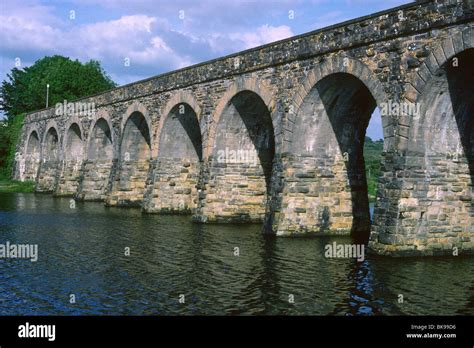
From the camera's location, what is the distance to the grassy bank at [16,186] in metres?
43.8

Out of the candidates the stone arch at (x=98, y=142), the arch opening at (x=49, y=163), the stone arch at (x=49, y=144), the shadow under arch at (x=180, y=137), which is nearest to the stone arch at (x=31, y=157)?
the stone arch at (x=49, y=144)

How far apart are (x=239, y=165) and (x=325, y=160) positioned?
15.4ft

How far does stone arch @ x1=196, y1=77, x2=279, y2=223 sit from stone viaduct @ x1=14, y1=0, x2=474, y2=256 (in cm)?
4

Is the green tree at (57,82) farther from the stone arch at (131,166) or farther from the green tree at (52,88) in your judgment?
the stone arch at (131,166)

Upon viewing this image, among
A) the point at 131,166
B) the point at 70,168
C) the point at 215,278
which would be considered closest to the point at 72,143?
the point at 70,168

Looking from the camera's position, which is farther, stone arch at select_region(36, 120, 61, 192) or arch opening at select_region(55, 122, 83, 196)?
stone arch at select_region(36, 120, 61, 192)

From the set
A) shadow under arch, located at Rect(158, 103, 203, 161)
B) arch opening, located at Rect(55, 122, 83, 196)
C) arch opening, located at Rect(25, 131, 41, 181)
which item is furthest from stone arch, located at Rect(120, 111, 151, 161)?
arch opening, located at Rect(25, 131, 41, 181)

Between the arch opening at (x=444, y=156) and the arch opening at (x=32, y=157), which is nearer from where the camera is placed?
the arch opening at (x=444, y=156)

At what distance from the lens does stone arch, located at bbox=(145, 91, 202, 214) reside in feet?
85.7

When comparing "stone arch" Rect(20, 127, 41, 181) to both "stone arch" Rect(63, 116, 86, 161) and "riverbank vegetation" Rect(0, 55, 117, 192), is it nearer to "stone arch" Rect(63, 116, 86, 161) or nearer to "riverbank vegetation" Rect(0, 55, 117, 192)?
"riverbank vegetation" Rect(0, 55, 117, 192)

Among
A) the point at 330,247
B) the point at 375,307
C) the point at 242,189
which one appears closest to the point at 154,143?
the point at 242,189

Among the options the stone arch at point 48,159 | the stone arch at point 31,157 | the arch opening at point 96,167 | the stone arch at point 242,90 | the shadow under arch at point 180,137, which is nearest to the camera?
the stone arch at point 242,90

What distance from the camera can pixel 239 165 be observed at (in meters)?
22.4

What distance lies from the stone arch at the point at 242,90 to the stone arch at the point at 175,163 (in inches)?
151
